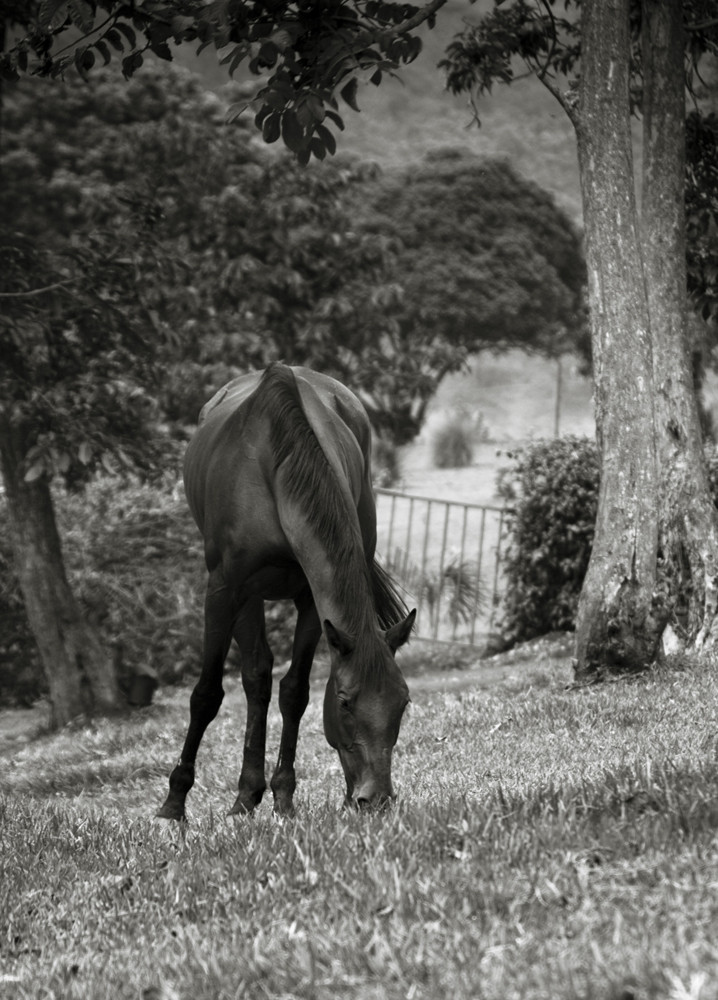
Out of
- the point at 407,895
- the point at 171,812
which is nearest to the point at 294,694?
the point at 171,812

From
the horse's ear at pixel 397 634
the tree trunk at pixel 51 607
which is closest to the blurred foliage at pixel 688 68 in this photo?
the tree trunk at pixel 51 607

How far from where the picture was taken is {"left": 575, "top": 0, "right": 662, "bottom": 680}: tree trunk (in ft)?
28.8

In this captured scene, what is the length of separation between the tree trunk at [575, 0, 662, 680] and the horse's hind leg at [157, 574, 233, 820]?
10.7 feet

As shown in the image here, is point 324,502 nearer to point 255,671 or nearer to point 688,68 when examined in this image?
point 255,671

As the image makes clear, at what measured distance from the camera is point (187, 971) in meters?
3.25

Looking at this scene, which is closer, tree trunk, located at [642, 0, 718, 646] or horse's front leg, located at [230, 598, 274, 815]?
horse's front leg, located at [230, 598, 274, 815]

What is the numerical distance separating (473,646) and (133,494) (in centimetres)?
474

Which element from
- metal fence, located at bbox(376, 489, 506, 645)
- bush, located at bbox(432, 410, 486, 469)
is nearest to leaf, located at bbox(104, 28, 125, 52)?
metal fence, located at bbox(376, 489, 506, 645)

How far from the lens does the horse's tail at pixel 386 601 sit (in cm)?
649

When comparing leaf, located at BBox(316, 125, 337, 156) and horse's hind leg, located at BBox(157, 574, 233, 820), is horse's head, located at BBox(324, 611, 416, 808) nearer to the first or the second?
horse's hind leg, located at BBox(157, 574, 233, 820)

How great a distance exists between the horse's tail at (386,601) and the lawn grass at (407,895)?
86 centimetres

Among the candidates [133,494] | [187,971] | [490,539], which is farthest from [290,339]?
[187,971]

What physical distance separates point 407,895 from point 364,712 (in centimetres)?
171

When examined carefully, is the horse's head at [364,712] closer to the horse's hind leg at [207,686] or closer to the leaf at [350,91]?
the horse's hind leg at [207,686]
